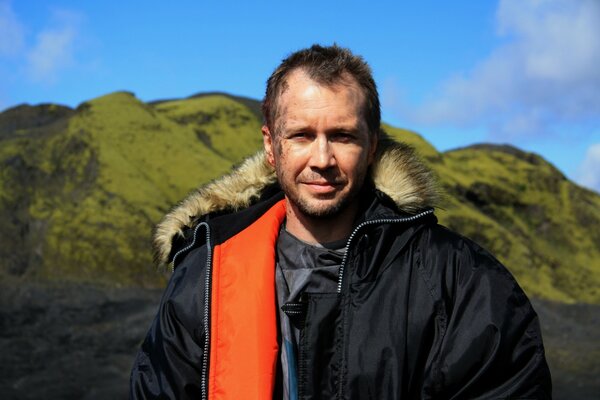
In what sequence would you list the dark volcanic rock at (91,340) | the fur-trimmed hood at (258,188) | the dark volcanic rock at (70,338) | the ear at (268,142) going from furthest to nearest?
the dark volcanic rock at (91,340)
the dark volcanic rock at (70,338)
the ear at (268,142)
the fur-trimmed hood at (258,188)

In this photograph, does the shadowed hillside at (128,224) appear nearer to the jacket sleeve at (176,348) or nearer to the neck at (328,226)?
the jacket sleeve at (176,348)

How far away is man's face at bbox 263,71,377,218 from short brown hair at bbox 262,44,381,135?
0.02 m

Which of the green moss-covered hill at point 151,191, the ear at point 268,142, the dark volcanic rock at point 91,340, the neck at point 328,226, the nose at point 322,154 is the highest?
the green moss-covered hill at point 151,191

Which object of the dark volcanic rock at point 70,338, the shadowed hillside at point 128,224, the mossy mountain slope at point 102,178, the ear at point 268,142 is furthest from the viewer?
the mossy mountain slope at point 102,178

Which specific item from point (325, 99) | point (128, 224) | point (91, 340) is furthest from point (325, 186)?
point (128, 224)

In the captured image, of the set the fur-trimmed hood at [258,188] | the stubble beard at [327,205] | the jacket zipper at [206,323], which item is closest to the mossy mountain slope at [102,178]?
the fur-trimmed hood at [258,188]

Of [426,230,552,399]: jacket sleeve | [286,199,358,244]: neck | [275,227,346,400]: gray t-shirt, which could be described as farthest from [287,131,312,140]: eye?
[426,230,552,399]: jacket sleeve

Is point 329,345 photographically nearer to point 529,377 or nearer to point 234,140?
point 529,377

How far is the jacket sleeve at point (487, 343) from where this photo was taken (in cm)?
210

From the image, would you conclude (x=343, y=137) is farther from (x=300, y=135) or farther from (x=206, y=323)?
(x=206, y=323)

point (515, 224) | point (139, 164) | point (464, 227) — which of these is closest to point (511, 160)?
point (515, 224)

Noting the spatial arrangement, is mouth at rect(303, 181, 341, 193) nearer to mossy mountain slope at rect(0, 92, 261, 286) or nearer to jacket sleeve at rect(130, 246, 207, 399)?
jacket sleeve at rect(130, 246, 207, 399)

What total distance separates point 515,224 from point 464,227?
9.54ft

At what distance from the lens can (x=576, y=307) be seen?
1470cm
